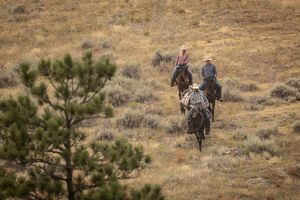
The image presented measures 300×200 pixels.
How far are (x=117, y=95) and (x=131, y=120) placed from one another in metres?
3.62

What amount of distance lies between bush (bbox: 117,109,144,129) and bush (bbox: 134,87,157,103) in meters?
3.53

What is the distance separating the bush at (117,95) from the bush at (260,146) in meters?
7.83

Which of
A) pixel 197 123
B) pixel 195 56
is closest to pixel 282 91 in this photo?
pixel 197 123

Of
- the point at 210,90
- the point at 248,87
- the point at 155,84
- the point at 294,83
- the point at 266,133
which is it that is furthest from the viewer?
the point at 155,84

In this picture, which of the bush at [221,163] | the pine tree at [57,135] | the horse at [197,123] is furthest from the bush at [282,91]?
the pine tree at [57,135]

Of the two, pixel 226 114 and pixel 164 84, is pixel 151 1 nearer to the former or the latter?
pixel 164 84

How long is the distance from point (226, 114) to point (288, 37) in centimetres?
1303

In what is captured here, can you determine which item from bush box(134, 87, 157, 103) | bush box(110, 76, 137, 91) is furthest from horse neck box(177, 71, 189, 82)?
bush box(110, 76, 137, 91)

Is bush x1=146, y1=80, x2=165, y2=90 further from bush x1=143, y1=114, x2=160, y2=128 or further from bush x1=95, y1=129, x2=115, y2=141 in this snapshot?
bush x1=95, y1=129, x2=115, y2=141

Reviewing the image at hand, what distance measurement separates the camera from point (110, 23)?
38.1 meters

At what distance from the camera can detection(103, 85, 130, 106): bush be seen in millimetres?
23750

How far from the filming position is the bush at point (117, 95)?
23750 mm

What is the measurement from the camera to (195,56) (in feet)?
103

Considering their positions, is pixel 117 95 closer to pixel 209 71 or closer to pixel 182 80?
pixel 182 80
